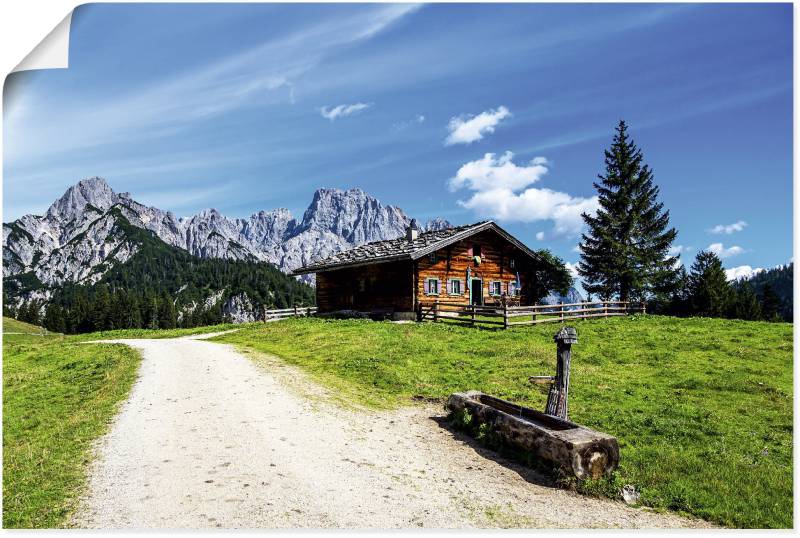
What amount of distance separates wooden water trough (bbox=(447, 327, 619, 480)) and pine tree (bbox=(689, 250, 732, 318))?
169 ft

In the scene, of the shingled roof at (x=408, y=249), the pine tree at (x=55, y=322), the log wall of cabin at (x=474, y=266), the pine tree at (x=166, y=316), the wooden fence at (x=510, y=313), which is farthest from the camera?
the pine tree at (x=166, y=316)

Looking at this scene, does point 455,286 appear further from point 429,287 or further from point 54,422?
point 54,422

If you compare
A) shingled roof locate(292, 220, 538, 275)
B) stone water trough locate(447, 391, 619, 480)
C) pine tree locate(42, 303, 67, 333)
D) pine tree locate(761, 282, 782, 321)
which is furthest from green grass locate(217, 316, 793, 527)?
pine tree locate(42, 303, 67, 333)

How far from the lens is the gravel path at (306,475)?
559 cm

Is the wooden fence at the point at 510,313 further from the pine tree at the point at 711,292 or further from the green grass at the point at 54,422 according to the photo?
the pine tree at the point at 711,292

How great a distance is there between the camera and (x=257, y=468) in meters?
6.95

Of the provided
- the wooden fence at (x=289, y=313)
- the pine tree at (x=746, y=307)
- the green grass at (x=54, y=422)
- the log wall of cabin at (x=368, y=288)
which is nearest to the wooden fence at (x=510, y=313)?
the log wall of cabin at (x=368, y=288)

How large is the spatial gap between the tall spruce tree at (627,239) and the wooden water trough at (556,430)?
33461 millimetres

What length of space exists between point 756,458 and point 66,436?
13.0 m

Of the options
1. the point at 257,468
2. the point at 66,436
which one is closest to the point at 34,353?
the point at 66,436

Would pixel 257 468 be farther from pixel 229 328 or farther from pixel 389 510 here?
pixel 229 328

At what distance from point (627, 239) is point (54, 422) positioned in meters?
41.3

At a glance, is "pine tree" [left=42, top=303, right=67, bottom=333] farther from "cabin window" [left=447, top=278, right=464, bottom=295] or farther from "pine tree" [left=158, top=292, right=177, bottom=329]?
"cabin window" [left=447, top=278, right=464, bottom=295]

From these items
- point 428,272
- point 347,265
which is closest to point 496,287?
point 428,272
